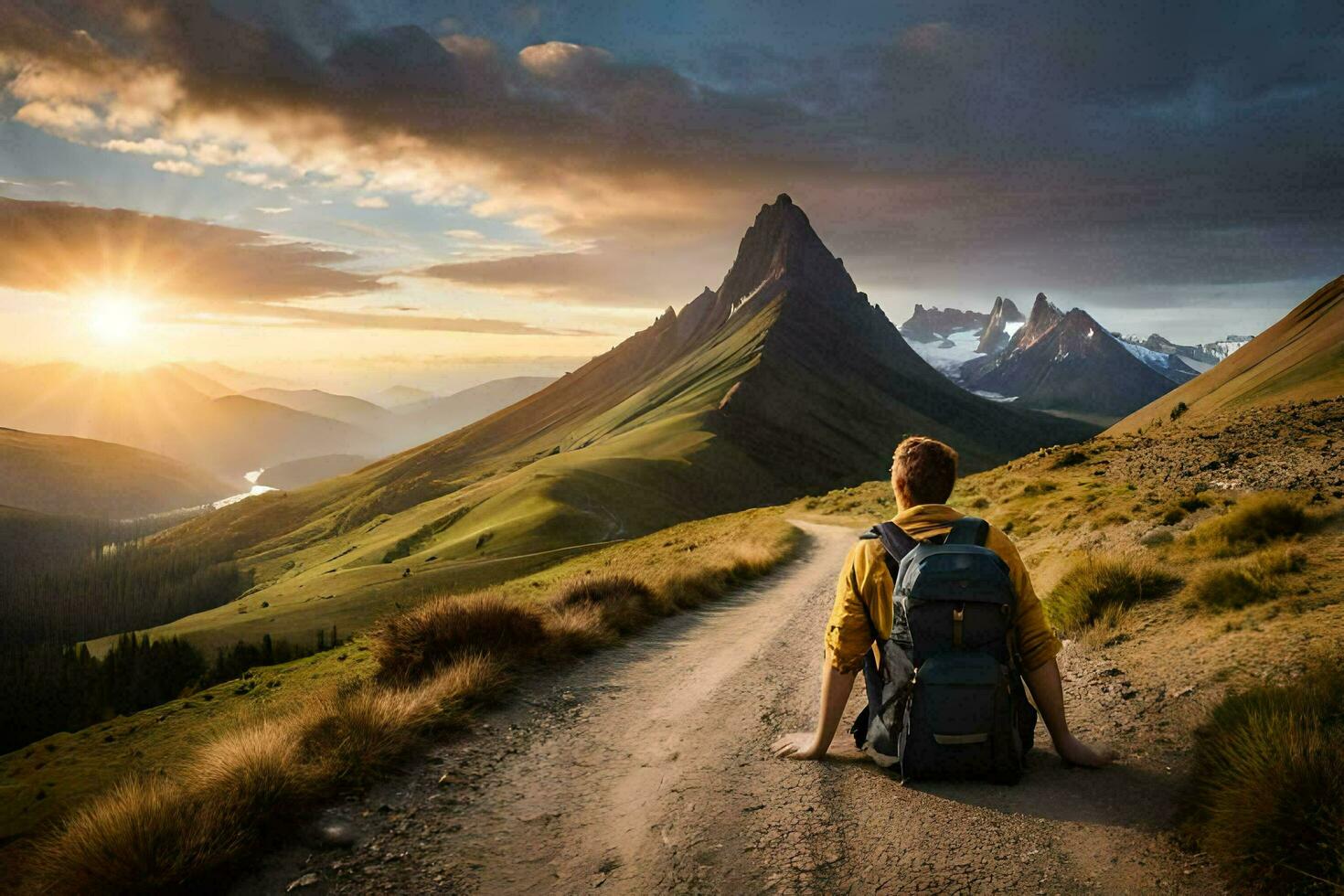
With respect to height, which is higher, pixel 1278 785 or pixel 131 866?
pixel 131 866

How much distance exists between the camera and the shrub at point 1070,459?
1239 inches

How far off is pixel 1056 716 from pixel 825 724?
187cm

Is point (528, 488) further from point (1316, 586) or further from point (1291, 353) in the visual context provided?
point (1316, 586)

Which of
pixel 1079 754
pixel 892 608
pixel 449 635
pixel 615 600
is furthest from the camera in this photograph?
pixel 615 600

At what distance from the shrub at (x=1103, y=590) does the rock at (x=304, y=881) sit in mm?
9042

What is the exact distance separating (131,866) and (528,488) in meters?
105

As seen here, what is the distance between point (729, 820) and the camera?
5.47 metres

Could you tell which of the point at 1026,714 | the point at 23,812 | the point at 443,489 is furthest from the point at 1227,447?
the point at 443,489

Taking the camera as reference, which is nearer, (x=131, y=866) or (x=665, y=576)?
(x=131, y=866)

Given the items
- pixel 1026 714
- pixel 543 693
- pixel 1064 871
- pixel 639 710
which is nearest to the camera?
pixel 1064 871

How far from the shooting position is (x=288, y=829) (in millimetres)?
5371

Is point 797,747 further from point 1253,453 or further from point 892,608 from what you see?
point 1253,453

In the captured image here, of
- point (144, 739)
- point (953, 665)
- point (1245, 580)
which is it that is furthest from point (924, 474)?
point (144, 739)

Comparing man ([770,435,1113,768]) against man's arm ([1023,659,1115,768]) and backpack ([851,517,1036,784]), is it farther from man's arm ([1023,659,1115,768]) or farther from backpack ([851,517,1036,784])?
backpack ([851,517,1036,784])
